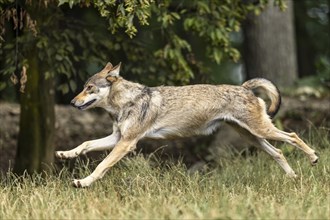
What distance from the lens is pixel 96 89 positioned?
9.89 m

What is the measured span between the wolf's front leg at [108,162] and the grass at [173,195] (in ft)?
0.41

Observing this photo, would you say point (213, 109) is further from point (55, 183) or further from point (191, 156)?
point (191, 156)

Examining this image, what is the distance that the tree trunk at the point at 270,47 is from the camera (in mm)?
17859

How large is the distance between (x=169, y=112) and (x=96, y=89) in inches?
40.3

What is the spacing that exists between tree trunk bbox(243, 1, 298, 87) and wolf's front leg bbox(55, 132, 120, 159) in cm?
838

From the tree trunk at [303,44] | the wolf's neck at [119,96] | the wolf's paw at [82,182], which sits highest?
the wolf's neck at [119,96]

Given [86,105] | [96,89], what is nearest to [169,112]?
[96,89]

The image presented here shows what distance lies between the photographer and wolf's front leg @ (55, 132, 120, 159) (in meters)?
9.76

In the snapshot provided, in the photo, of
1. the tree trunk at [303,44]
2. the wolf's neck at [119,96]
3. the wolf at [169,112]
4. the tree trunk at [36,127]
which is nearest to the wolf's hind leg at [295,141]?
the wolf at [169,112]

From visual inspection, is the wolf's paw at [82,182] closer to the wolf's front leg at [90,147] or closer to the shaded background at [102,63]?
the wolf's front leg at [90,147]

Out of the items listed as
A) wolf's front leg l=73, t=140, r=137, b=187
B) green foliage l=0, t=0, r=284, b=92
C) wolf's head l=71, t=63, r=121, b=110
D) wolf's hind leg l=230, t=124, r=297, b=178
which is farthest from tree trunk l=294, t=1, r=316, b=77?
wolf's front leg l=73, t=140, r=137, b=187

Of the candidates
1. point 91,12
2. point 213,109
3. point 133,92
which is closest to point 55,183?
point 133,92

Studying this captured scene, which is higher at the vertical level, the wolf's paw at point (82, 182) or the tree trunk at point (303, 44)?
the wolf's paw at point (82, 182)

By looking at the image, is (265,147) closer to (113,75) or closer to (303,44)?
(113,75)
